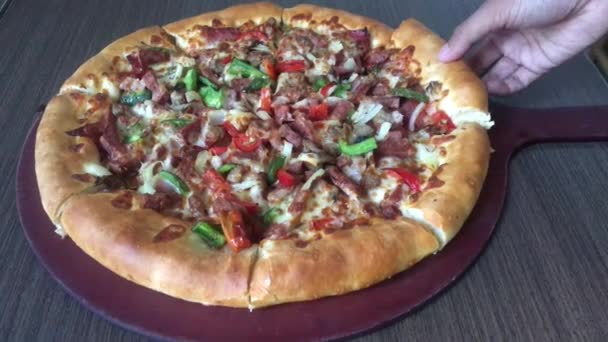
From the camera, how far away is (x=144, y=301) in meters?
1.86

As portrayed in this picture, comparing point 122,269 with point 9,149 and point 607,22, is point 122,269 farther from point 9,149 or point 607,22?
point 607,22

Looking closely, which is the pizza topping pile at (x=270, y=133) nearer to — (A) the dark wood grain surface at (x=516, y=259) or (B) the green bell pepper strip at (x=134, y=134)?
(B) the green bell pepper strip at (x=134, y=134)

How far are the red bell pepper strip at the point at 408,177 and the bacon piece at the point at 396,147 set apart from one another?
11 cm

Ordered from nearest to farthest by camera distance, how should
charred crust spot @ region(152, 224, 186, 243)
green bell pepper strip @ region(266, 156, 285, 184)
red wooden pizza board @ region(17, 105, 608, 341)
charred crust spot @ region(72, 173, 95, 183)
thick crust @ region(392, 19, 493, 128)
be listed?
red wooden pizza board @ region(17, 105, 608, 341), charred crust spot @ region(152, 224, 186, 243), charred crust spot @ region(72, 173, 95, 183), green bell pepper strip @ region(266, 156, 285, 184), thick crust @ region(392, 19, 493, 128)

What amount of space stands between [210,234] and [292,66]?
119cm

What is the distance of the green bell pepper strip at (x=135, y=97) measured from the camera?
2.62 meters

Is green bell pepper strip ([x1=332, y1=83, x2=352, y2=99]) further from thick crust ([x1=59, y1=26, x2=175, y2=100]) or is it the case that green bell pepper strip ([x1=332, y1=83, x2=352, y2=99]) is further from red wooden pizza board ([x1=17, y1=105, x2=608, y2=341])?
Result: thick crust ([x1=59, y1=26, x2=175, y2=100])

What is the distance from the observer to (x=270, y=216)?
2088 mm

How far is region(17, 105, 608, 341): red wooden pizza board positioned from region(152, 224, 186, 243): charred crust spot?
7.1 inches

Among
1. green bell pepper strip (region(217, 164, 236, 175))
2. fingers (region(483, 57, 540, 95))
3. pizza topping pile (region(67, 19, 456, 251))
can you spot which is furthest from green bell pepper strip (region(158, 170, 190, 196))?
fingers (region(483, 57, 540, 95))

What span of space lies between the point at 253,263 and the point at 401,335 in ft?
1.81

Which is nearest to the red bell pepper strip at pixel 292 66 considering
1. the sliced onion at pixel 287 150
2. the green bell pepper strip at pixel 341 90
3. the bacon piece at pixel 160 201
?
the green bell pepper strip at pixel 341 90

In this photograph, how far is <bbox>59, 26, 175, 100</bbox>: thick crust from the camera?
8.71ft

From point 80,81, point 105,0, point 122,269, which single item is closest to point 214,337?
point 122,269
